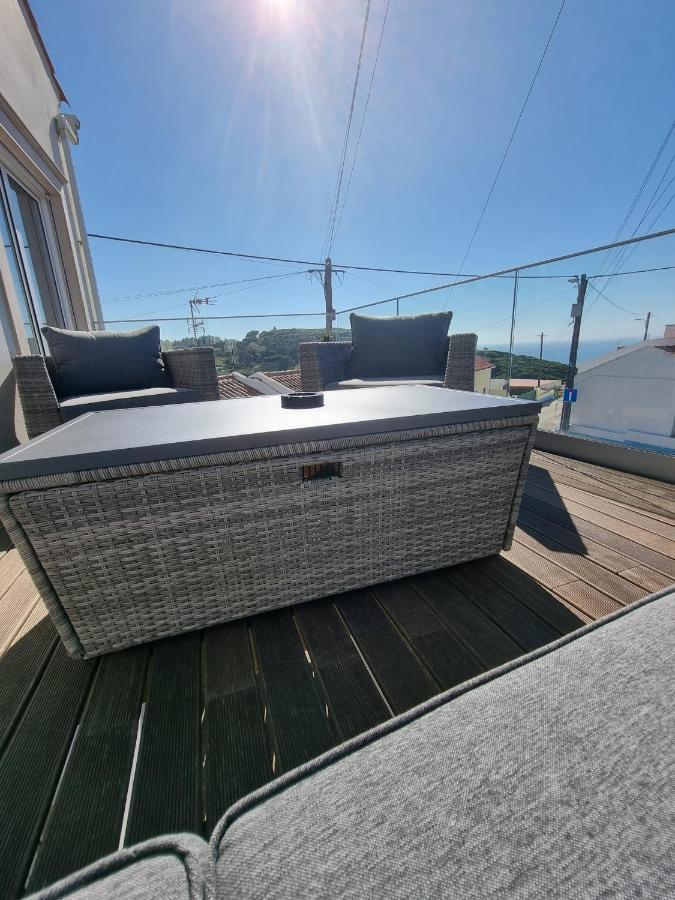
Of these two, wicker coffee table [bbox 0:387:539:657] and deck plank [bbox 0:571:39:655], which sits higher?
wicker coffee table [bbox 0:387:539:657]

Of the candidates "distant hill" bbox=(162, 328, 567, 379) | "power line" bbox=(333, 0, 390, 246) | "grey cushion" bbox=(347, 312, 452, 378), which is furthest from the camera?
"power line" bbox=(333, 0, 390, 246)

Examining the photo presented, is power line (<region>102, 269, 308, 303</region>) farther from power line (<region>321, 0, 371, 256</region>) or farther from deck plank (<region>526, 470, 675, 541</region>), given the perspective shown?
deck plank (<region>526, 470, 675, 541</region>)

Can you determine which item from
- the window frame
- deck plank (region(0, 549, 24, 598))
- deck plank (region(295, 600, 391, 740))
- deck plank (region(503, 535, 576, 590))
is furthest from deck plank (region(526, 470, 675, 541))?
the window frame

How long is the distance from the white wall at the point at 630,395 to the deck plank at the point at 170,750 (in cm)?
255

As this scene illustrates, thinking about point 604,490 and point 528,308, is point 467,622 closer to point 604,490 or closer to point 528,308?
point 604,490

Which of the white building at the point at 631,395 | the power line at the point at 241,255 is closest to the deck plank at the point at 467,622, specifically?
the white building at the point at 631,395

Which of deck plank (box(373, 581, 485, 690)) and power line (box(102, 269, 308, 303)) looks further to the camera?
power line (box(102, 269, 308, 303))

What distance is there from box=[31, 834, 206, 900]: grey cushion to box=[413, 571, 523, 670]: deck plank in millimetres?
846

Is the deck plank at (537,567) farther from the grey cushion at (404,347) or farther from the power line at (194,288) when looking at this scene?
the power line at (194,288)

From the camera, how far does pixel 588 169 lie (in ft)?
56.5

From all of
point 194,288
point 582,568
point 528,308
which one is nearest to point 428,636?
point 582,568

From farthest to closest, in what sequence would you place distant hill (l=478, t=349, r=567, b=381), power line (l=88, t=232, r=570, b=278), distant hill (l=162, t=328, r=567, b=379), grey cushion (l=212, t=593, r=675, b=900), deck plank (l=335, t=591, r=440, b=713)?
power line (l=88, t=232, r=570, b=278) → distant hill (l=162, t=328, r=567, b=379) → distant hill (l=478, t=349, r=567, b=381) → deck plank (l=335, t=591, r=440, b=713) → grey cushion (l=212, t=593, r=675, b=900)

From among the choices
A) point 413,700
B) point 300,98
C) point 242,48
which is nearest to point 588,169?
point 300,98

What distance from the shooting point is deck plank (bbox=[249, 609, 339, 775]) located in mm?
771
